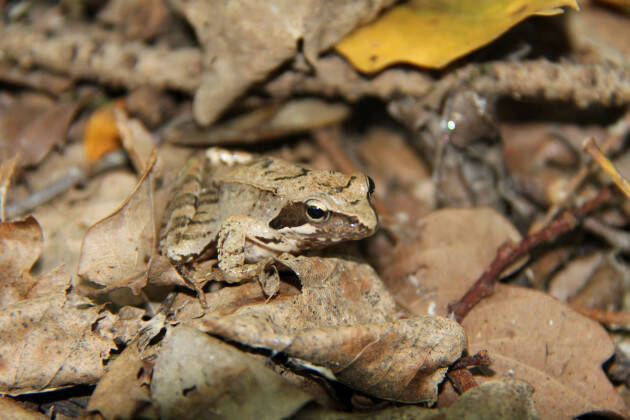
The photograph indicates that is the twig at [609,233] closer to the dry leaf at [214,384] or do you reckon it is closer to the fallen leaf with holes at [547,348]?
the fallen leaf with holes at [547,348]

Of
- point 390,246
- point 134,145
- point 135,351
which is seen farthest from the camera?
point 134,145

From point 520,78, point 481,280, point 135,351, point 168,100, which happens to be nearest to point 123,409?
point 135,351

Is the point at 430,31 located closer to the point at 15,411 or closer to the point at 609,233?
the point at 609,233

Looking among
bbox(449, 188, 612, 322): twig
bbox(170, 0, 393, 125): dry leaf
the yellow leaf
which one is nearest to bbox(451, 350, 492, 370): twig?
bbox(449, 188, 612, 322): twig

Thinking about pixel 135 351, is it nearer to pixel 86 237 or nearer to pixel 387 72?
pixel 86 237

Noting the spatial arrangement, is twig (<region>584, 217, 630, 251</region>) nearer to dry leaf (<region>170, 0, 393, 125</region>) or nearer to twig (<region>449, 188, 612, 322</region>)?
twig (<region>449, 188, 612, 322</region>)

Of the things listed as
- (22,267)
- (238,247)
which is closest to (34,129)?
(22,267)

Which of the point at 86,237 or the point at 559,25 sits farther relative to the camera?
the point at 559,25
